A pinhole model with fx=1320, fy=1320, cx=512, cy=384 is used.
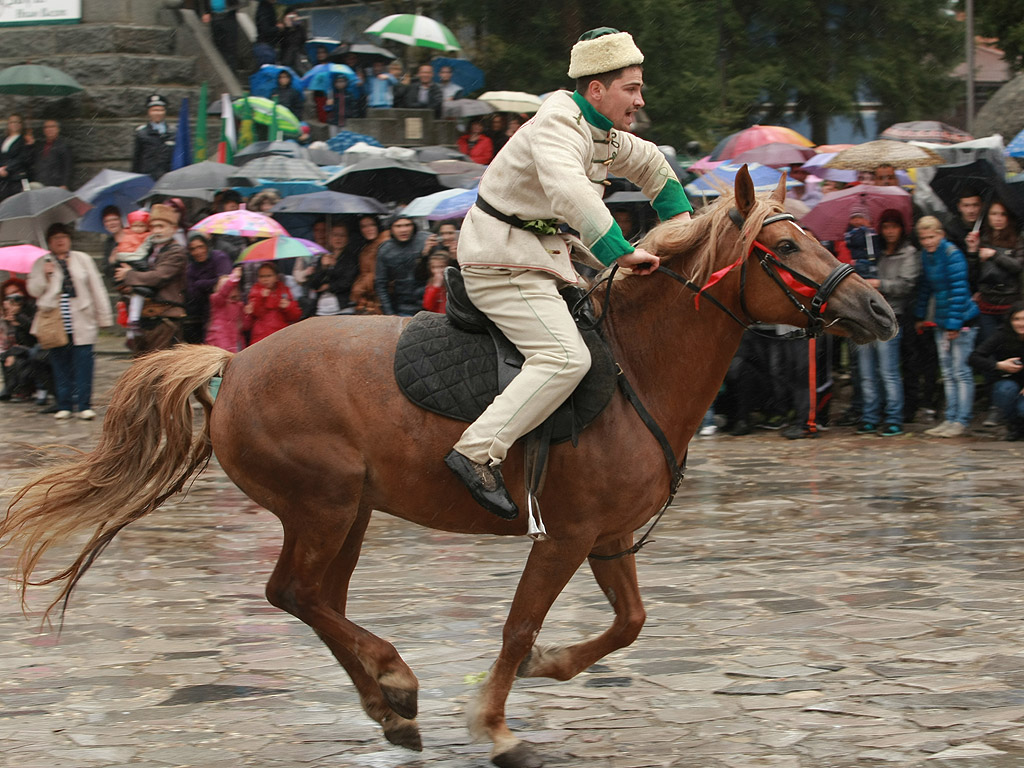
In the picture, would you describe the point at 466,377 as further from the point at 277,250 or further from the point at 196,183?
the point at 196,183

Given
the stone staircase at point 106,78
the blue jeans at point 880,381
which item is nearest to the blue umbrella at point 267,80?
the stone staircase at point 106,78

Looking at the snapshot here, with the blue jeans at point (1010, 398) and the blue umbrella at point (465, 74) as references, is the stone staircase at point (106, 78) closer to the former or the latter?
the blue umbrella at point (465, 74)

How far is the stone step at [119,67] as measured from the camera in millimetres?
22531

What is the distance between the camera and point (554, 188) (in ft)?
16.0

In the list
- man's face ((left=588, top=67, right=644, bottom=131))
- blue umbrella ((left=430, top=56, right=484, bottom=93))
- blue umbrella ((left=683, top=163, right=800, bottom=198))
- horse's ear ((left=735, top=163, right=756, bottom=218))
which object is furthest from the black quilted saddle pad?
blue umbrella ((left=430, top=56, right=484, bottom=93))

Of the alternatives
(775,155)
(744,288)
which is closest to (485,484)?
(744,288)

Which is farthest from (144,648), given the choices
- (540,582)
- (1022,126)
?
(1022,126)

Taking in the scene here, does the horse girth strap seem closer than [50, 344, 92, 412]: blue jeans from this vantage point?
Yes

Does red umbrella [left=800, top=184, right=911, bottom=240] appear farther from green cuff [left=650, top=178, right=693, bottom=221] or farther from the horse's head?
the horse's head

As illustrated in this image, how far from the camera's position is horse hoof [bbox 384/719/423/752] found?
5.02 m

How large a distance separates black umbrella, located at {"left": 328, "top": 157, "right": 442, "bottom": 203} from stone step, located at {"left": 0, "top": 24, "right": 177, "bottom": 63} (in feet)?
29.8

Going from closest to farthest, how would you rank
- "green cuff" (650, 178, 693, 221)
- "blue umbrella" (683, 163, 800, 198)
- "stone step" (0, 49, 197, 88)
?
"green cuff" (650, 178, 693, 221)
"blue umbrella" (683, 163, 800, 198)
"stone step" (0, 49, 197, 88)

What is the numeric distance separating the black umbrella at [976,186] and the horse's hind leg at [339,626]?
30.9 ft

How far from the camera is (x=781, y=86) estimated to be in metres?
24.6
